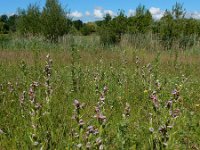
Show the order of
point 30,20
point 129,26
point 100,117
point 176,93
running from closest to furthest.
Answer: point 100,117 → point 176,93 → point 129,26 → point 30,20

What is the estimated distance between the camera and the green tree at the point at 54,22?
30172mm

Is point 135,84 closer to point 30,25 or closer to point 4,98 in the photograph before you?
point 4,98

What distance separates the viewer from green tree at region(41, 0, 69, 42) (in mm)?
30172

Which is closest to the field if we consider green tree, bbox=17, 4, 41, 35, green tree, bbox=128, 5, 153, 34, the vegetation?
the vegetation

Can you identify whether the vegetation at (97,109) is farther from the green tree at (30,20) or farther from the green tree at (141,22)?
the green tree at (30,20)

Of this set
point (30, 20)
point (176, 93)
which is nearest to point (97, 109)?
point (176, 93)

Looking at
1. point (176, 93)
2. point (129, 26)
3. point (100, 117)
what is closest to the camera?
point (100, 117)

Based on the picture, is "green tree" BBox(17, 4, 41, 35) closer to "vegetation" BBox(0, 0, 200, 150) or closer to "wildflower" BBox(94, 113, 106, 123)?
"vegetation" BBox(0, 0, 200, 150)

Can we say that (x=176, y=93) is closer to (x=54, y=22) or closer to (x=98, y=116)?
(x=98, y=116)

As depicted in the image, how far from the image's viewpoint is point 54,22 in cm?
3023

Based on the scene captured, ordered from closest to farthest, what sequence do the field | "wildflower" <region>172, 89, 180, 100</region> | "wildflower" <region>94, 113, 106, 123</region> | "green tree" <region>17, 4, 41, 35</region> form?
"wildflower" <region>94, 113, 106, 123</region>
the field
"wildflower" <region>172, 89, 180, 100</region>
"green tree" <region>17, 4, 41, 35</region>

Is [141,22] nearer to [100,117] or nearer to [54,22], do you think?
[54,22]

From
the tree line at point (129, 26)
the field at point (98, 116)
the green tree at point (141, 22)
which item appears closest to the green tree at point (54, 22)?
the tree line at point (129, 26)

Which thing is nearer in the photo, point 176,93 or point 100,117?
point 100,117
